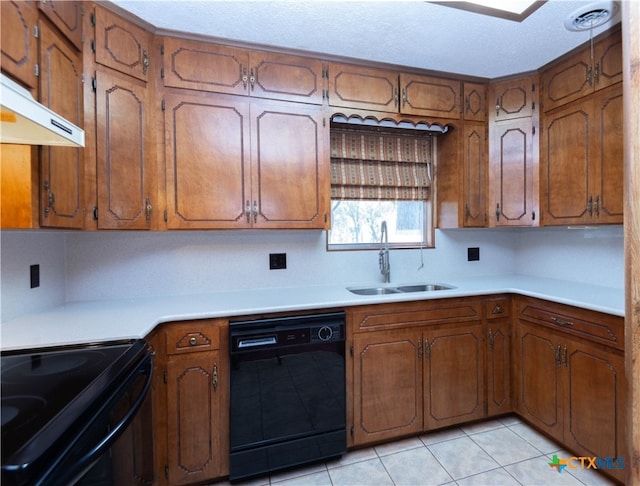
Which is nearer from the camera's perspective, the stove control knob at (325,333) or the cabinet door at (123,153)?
the cabinet door at (123,153)

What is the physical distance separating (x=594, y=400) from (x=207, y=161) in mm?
2522

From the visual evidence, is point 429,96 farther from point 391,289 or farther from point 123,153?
point 123,153

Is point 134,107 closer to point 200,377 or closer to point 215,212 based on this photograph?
point 215,212

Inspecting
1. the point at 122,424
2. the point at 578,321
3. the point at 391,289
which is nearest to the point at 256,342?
the point at 122,424

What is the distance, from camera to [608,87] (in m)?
1.85

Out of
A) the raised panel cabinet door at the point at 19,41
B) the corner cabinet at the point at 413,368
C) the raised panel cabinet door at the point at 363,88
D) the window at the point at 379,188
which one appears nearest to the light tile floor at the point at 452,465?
the corner cabinet at the point at 413,368

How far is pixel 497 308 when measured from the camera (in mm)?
2123

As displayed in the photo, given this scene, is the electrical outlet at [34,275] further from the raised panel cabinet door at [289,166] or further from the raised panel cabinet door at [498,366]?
the raised panel cabinet door at [498,366]

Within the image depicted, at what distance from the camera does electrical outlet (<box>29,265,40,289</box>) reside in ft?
5.07

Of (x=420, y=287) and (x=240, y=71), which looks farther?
(x=420, y=287)

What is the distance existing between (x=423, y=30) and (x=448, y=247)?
1627 mm

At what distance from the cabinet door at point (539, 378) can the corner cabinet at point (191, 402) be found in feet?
6.29

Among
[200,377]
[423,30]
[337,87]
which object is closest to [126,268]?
[200,377]

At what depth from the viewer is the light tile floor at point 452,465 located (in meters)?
1.66
